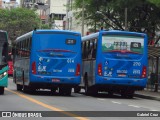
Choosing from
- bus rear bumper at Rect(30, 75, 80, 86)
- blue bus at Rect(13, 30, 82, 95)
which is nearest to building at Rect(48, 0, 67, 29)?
blue bus at Rect(13, 30, 82, 95)

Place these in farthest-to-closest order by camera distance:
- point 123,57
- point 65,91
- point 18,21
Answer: point 18,21
point 65,91
point 123,57

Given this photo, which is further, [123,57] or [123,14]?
[123,14]

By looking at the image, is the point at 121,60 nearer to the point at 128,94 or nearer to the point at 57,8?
the point at 128,94

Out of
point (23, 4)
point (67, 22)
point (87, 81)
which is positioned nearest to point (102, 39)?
point (87, 81)

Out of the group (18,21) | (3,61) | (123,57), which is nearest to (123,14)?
(123,57)

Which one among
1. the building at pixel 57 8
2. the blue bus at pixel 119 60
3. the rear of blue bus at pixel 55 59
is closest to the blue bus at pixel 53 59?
the rear of blue bus at pixel 55 59

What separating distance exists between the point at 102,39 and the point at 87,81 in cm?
334

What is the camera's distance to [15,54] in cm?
3509

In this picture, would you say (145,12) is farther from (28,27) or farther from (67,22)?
(28,27)

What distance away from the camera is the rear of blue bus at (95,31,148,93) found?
2777cm

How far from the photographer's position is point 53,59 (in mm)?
27578

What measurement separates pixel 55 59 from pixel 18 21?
7740 cm

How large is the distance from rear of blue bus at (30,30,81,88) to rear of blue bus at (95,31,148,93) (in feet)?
3.80

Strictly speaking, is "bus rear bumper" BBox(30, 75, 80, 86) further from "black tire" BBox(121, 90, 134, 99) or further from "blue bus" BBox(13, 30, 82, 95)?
"black tire" BBox(121, 90, 134, 99)
